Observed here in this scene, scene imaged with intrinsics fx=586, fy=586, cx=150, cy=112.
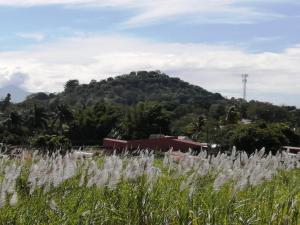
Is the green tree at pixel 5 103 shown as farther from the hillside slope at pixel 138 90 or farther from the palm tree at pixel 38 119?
the hillside slope at pixel 138 90

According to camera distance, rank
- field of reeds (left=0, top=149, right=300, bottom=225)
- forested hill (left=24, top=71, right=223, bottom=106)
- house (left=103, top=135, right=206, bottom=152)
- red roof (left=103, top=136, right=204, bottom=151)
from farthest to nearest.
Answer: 1. forested hill (left=24, top=71, right=223, bottom=106)
2. red roof (left=103, top=136, right=204, bottom=151)
3. house (left=103, top=135, right=206, bottom=152)
4. field of reeds (left=0, top=149, right=300, bottom=225)

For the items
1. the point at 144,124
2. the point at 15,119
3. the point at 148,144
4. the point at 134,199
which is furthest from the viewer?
the point at 15,119

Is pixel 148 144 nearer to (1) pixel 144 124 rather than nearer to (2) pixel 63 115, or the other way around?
(1) pixel 144 124

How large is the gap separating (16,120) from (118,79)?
101 metres

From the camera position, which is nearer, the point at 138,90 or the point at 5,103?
the point at 5,103

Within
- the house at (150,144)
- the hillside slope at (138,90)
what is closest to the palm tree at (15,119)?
the house at (150,144)

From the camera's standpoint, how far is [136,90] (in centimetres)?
16675

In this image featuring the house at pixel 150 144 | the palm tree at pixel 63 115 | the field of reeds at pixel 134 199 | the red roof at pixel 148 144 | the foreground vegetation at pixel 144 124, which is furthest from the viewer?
the palm tree at pixel 63 115

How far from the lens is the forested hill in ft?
491

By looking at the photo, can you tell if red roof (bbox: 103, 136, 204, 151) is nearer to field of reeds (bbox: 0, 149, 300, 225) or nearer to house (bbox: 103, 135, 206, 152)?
house (bbox: 103, 135, 206, 152)

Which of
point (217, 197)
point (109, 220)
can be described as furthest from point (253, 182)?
point (109, 220)

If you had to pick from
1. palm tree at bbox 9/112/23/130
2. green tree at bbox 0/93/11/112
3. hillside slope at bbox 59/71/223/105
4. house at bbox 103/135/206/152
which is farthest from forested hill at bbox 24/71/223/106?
house at bbox 103/135/206/152

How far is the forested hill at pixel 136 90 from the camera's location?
14959 centimetres

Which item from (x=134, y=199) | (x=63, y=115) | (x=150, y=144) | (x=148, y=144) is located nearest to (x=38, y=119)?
(x=63, y=115)
